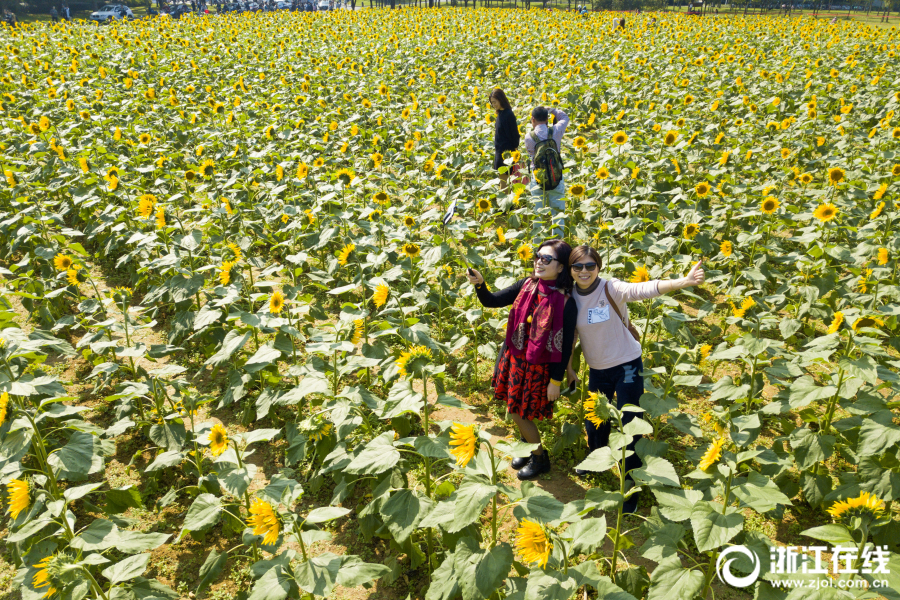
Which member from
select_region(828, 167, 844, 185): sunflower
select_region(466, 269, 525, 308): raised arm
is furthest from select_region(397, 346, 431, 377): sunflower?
select_region(828, 167, 844, 185): sunflower

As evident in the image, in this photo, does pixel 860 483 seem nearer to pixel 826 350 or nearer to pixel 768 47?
pixel 826 350

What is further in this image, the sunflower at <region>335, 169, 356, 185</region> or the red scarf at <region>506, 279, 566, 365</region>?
the sunflower at <region>335, 169, 356, 185</region>

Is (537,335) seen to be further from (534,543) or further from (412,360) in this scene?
(534,543)

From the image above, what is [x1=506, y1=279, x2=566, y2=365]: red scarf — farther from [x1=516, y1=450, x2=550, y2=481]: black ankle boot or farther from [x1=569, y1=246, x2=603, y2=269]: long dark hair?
[x1=516, y1=450, x2=550, y2=481]: black ankle boot

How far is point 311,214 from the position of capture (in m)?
5.98

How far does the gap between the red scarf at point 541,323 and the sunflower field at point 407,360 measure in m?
0.63

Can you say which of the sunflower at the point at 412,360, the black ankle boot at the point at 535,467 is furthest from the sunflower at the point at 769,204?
the sunflower at the point at 412,360

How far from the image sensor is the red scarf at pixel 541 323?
342 centimetres

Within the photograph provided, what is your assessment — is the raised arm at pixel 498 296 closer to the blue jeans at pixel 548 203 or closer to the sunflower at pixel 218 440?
the sunflower at pixel 218 440

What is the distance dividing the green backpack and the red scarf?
9.17 feet

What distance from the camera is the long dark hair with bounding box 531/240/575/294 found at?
3.40 meters

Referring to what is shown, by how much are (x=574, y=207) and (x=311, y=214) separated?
3271mm

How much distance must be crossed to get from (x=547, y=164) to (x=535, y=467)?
3.54 meters

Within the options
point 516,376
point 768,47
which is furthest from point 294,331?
point 768,47
